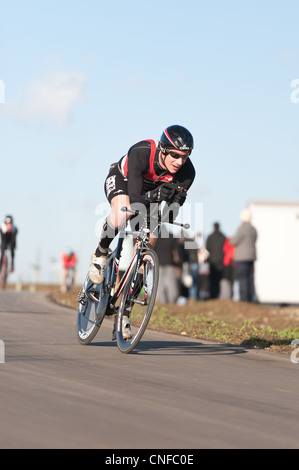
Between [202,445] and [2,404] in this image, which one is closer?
[202,445]

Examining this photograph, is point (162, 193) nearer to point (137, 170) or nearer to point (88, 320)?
point (137, 170)

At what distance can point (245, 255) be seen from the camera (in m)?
Result: 19.6

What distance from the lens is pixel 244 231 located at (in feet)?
65.2

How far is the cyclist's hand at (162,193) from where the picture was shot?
7.99 meters

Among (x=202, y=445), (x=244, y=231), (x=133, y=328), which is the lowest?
(x=202, y=445)

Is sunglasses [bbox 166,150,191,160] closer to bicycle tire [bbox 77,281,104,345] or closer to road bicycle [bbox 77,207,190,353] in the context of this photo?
road bicycle [bbox 77,207,190,353]

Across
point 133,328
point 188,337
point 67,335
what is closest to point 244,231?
point 188,337

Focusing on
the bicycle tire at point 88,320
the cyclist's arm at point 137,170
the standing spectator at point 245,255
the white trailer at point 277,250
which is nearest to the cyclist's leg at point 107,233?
the bicycle tire at point 88,320

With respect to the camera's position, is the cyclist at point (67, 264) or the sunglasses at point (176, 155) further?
the cyclist at point (67, 264)

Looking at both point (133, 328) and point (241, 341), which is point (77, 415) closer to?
point (133, 328)

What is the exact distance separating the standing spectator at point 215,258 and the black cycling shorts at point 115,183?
47.9 feet

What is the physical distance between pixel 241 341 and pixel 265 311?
8.65m

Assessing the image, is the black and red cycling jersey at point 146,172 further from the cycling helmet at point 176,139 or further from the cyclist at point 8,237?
the cyclist at point 8,237

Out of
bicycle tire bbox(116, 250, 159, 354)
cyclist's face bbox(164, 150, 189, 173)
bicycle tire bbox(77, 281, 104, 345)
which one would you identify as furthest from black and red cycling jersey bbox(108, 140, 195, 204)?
bicycle tire bbox(77, 281, 104, 345)
